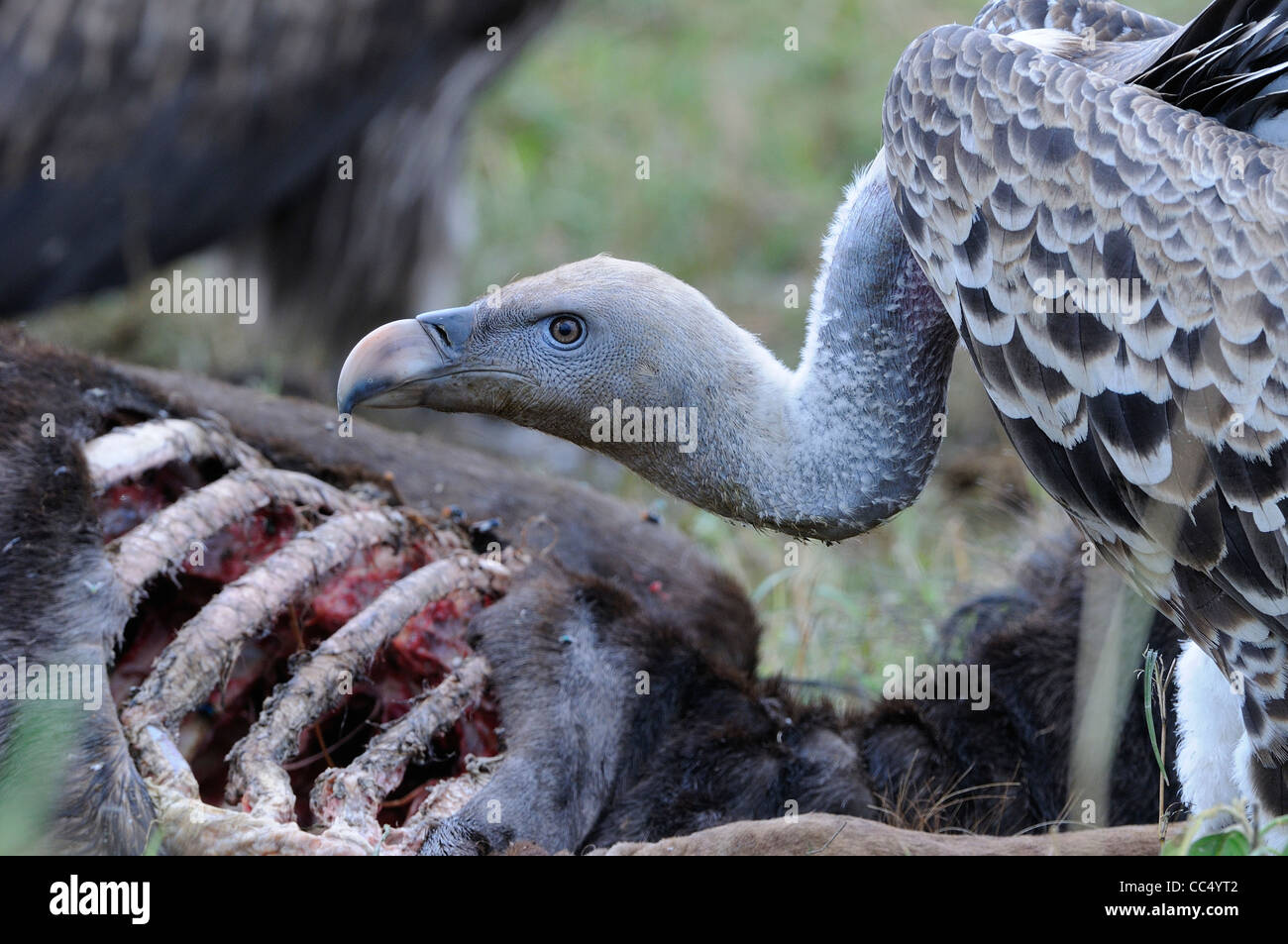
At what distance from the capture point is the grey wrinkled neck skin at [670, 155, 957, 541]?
2.76m

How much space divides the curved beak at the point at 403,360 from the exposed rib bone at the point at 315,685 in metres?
0.41

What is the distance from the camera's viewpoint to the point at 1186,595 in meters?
2.61

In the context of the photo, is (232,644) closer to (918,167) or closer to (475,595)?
(475,595)

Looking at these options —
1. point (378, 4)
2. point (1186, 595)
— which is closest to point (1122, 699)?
point (1186, 595)

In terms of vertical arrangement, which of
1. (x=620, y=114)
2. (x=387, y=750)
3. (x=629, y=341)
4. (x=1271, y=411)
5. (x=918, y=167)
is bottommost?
(x=387, y=750)

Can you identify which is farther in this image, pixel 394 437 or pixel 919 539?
pixel 919 539

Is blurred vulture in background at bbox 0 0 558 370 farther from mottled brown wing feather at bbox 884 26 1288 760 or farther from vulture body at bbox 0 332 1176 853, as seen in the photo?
mottled brown wing feather at bbox 884 26 1288 760

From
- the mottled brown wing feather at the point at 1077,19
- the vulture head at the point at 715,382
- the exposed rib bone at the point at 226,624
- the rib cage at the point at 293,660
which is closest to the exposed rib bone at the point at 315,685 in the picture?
the rib cage at the point at 293,660

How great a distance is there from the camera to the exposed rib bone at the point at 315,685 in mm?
2557

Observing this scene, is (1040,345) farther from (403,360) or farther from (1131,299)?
(403,360)

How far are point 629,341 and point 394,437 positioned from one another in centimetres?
116

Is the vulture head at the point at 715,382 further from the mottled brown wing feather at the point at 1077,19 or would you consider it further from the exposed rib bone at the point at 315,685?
the mottled brown wing feather at the point at 1077,19

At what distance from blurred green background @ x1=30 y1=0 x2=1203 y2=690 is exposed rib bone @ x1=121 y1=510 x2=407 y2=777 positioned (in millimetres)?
1508

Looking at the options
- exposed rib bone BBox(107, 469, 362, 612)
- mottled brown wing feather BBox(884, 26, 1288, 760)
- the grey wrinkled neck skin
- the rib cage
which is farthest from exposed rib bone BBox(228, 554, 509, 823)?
mottled brown wing feather BBox(884, 26, 1288, 760)
